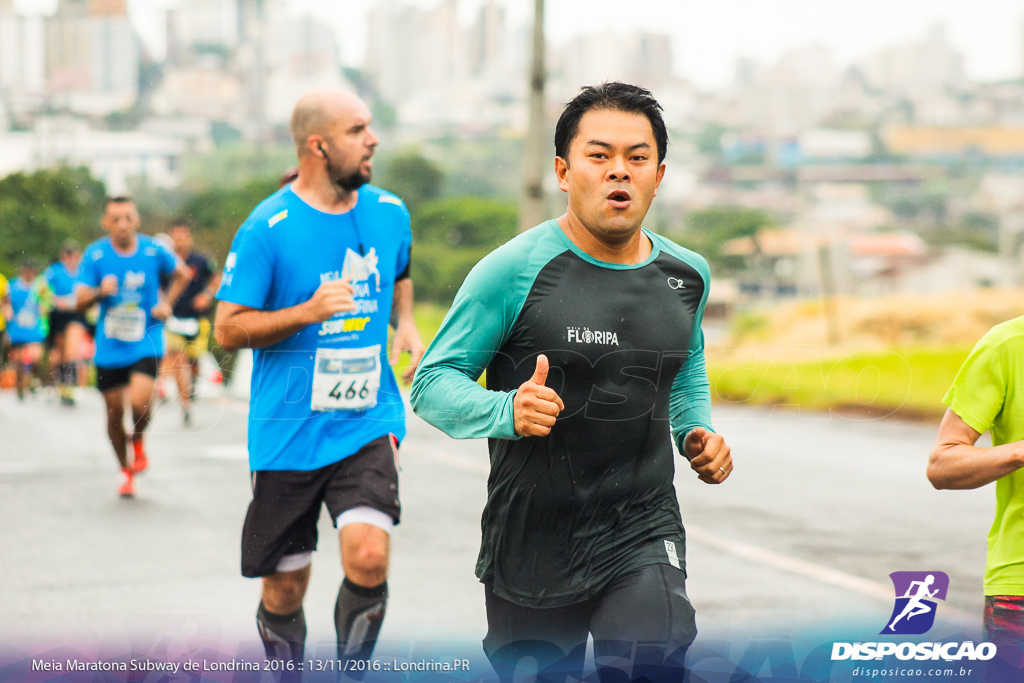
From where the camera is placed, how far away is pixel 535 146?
30.7 feet

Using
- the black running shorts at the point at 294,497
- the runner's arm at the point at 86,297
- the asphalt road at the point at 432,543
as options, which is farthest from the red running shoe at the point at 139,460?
the black running shorts at the point at 294,497

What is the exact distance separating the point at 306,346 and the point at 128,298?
15.5 feet

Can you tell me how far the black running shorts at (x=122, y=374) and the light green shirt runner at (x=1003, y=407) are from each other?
656cm

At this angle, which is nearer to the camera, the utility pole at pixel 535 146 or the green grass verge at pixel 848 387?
the utility pole at pixel 535 146

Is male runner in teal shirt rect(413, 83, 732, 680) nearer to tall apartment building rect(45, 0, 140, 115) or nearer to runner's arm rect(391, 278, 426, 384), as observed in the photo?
runner's arm rect(391, 278, 426, 384)

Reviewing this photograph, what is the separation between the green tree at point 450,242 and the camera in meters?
4.31

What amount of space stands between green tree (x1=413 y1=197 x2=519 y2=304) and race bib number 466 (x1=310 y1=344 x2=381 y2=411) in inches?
14.7

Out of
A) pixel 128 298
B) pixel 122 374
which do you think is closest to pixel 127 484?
pixel 122 374

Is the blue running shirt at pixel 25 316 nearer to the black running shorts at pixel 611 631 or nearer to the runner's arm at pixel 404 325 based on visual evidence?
the runner's arm at pixel 404 325

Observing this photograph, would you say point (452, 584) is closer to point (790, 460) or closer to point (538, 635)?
point (538, 635)

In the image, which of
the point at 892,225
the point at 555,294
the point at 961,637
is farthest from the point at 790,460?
the point at 892,225

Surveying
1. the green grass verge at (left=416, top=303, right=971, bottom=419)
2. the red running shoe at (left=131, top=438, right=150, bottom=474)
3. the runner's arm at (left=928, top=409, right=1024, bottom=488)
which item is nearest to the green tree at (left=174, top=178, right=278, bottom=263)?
the runner's arm at (left=928, top=409, right=1024, bottom=488)

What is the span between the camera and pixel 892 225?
82.7 ft

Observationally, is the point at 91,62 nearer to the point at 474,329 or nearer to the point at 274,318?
the point at 274,318
